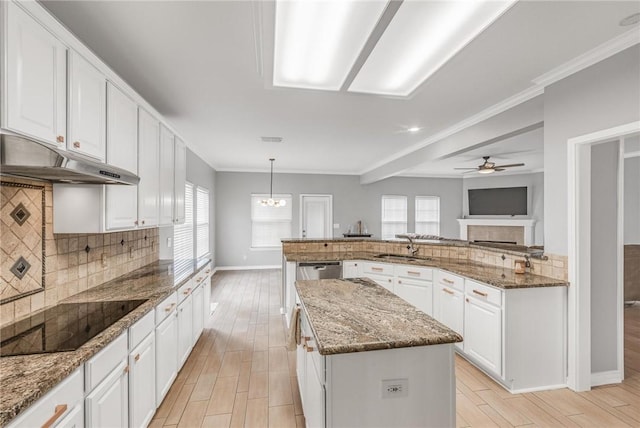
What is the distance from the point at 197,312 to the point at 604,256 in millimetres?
3963

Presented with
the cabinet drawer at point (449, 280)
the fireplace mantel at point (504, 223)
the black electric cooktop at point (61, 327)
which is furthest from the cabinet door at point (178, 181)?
the fireplace mantel at point (504, 223)

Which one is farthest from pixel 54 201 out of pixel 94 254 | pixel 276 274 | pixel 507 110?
pixel 276 274

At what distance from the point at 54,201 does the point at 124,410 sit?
4.47 ft

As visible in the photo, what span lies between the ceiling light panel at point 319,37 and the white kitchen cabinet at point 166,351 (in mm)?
2100

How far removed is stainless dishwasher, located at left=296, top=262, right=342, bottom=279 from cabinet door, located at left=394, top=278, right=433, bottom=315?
82cm

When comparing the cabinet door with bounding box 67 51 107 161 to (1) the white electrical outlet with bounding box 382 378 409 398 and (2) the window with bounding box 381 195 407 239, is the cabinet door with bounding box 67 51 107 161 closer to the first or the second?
(1) the white electrical outlet with bounding box 382 378 409 398

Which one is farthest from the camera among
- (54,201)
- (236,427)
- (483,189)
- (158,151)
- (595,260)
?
(483,189)

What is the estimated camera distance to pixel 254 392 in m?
2.47

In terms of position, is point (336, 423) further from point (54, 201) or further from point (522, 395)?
point (54, 201)

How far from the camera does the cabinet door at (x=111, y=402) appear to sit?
4.37 feet

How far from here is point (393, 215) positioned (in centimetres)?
875

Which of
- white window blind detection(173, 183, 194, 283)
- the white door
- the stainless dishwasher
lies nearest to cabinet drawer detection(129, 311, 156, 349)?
white window blind detection(173, 183, 194, 283)

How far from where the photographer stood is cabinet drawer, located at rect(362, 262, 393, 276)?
3.77 m

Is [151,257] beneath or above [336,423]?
above
